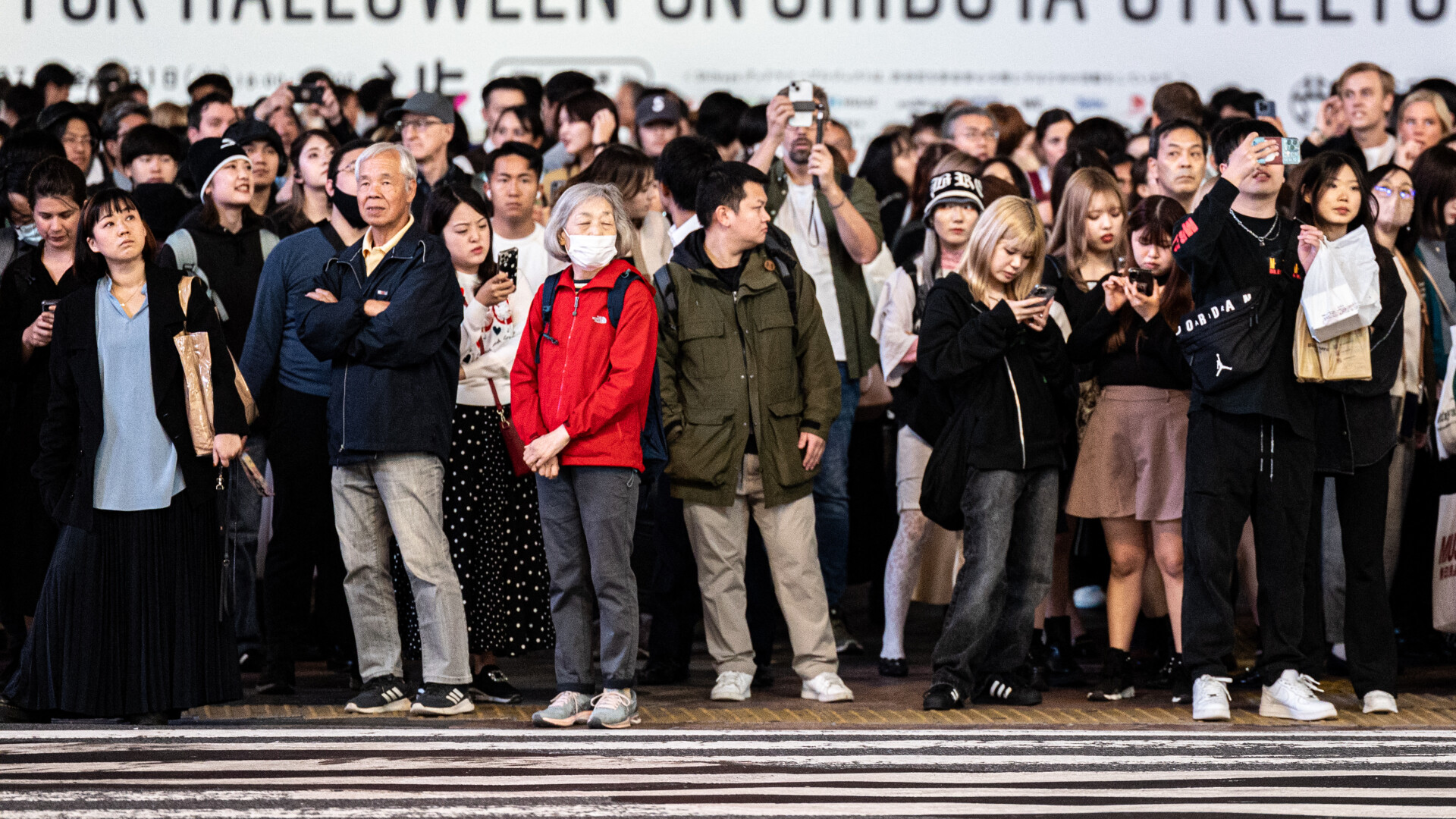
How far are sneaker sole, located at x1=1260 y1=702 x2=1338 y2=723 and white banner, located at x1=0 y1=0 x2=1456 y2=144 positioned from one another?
7.11m

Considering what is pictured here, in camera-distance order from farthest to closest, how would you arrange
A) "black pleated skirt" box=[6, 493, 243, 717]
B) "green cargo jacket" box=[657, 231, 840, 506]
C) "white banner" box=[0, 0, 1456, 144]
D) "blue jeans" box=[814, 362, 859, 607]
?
"white banner" box=[0, 0, 1456, 144], "blue jeans" box=[814, 362, 859, 607], "green cargo jacket" box=[657, 231, 840, 506], "black pleated skirt" box=[6, 493, 243, 717]

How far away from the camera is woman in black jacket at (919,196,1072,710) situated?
7.93 meters

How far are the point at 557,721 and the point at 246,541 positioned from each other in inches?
80.4

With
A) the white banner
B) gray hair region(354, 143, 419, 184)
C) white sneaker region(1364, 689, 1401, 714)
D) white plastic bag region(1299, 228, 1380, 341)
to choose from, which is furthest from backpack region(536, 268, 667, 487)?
the white banner

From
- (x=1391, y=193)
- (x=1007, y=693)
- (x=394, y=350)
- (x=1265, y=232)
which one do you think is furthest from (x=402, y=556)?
(x=1391, y=193)

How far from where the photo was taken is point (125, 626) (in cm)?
741

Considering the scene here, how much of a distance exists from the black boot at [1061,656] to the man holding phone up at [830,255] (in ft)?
3.43

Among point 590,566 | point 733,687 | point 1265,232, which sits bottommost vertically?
point 733,687

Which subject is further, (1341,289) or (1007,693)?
(1007,693)

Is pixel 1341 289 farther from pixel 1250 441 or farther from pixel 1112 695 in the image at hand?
pixel 1112 695

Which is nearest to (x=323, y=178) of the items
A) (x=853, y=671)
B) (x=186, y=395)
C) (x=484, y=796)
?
(x=186, y=395)

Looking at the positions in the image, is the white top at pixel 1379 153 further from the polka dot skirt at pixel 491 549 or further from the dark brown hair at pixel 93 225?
the dark brown hair at pixel 93 225

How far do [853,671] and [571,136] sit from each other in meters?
3.52

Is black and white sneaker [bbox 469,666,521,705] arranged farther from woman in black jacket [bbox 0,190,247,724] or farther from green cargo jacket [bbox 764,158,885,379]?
green cargo jacket [bbox 764,158,885,379]
